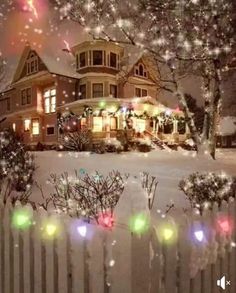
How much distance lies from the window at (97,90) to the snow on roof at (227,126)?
25.2 meters

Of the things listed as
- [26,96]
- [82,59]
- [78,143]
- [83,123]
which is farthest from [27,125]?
[78,143]

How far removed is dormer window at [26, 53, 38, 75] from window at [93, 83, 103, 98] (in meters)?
5.12

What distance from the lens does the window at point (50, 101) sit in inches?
1143

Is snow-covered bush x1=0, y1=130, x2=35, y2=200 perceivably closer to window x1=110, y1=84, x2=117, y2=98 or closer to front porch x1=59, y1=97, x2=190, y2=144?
front porch x1=59, y1=97, x2=190, y2=144

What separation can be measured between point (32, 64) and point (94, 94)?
20.3 feet

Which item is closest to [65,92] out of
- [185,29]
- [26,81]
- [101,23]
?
[26,81]

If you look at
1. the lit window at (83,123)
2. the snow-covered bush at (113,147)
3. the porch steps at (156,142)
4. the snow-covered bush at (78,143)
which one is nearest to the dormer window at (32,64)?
the lit window at (83,123)

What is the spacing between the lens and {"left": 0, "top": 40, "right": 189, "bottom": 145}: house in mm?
26188

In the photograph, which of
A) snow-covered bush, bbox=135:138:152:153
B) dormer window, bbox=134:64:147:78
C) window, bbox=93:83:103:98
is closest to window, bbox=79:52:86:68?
window, bbox=93:83:103:98

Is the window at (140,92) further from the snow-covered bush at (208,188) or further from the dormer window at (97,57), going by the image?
the snow-covered bush at (208,188)

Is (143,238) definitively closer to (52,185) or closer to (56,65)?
(52,185)

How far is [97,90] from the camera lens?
27.9 meters

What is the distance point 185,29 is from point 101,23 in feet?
13.4

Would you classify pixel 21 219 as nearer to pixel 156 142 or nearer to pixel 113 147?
pixel 113 147
